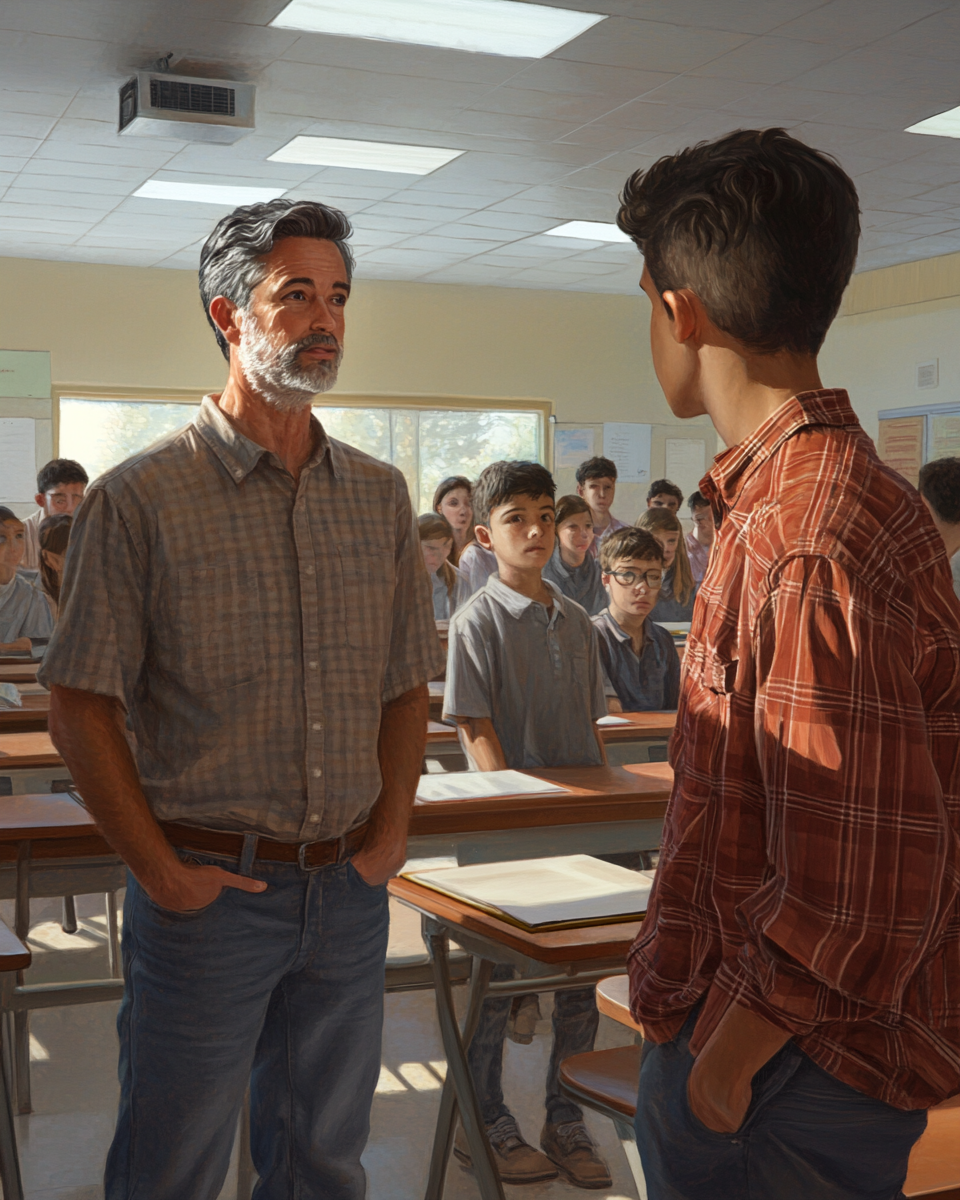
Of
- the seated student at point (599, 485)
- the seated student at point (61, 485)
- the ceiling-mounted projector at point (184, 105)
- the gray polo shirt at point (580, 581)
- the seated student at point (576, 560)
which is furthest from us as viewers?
the seated student at point (599, 485)

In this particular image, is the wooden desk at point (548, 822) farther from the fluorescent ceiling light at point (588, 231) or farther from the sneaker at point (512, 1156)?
the fluorescent ceiling light at point (588, 231)

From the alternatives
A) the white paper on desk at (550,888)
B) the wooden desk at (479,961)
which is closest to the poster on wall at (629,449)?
the wooden desk at (479,961)

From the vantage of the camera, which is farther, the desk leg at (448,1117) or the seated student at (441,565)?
the seated student at (441,565)

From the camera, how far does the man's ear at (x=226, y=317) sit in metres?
1.72

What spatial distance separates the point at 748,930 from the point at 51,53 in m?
5.47

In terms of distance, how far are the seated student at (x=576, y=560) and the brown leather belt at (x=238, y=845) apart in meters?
4.10

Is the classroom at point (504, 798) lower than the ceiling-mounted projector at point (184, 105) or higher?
lower

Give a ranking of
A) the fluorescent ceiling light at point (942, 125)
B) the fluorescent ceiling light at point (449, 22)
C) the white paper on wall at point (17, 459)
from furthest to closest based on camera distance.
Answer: the white paper on wall at point (17, 459), the fluorescent ceiling light at point (942, 125), the fluorescent ceiling light at point (449, 22)

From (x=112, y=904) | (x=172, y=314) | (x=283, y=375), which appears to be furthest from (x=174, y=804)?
(x=172, y=314)

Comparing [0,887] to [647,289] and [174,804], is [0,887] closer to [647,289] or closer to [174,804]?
[174,804]

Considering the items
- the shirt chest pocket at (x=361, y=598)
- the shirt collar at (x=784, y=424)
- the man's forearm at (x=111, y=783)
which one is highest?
the shirt collar at (x=784, y=424)

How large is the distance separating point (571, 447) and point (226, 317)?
9352mm

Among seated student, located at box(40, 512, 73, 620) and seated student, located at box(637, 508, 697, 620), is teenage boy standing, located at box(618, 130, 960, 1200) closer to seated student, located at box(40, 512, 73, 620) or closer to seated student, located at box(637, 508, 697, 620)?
seated student, located at box(40, 512, 73, 620)

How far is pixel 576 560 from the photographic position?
5.95 metres
